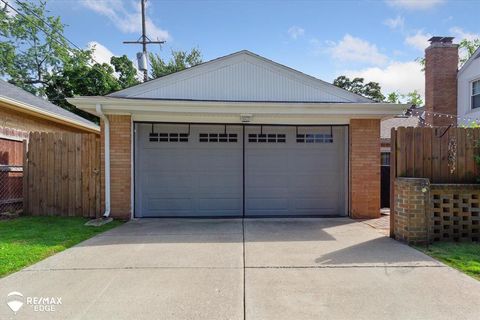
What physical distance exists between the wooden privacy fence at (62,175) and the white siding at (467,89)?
15.2 metres

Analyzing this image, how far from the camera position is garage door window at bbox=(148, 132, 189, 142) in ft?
28.6

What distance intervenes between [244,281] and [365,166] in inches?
214

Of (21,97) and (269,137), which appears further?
(21,97)

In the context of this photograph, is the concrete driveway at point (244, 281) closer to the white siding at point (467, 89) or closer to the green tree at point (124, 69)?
the white siding at point (467, 89)

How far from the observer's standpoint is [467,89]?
51.9 ft

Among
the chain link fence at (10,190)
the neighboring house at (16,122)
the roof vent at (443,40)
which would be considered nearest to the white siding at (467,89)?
the roof vent at (443,40)

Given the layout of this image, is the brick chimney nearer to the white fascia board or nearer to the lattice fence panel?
the white fascia board

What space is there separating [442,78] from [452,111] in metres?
1.63

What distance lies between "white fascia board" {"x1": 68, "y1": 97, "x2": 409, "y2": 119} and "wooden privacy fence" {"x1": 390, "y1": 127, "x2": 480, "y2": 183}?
188 cm

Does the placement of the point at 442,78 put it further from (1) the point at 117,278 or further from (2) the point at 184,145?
(1) the point at 117,278

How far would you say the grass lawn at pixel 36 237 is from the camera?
190 inches

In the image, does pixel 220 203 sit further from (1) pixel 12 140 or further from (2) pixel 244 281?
(1) pixel 12 140

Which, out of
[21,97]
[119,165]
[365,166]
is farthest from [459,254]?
[21,97]

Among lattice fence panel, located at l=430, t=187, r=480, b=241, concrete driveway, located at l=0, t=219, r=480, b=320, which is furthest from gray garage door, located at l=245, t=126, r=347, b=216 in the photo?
lattice fence panel, located at l=430, t=187, r=480, b=241
